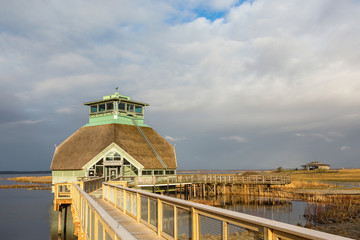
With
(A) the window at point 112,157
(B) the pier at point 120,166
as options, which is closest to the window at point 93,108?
(B) the pier at point 120,166

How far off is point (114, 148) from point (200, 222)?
4001 cm

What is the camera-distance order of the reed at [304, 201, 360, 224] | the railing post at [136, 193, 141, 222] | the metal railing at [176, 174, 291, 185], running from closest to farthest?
the railing post at [136, 193, 141, 222], the reed at [304, 201, 360, 224], the metal railing at [176, 174, 291, 185]

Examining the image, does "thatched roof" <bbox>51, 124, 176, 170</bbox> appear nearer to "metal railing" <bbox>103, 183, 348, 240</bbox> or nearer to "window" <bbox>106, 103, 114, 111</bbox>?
"window" <bbox>106, 103, 114, 111</bbox>

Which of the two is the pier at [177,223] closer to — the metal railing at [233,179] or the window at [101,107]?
the metal railing at [233,179]

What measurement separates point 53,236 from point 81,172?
44.6ft

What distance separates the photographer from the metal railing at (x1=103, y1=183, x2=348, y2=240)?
4393 millimetres

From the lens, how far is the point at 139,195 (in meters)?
11.5

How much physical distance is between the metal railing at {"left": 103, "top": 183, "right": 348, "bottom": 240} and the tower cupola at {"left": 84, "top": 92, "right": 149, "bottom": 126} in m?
41.1

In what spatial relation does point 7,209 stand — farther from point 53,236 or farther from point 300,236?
point 300,236

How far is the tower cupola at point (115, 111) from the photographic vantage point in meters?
52.8

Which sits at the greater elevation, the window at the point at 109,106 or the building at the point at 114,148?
the window at the point at 109,106

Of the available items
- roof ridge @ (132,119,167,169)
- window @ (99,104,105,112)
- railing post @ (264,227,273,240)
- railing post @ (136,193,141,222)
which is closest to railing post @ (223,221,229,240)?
railing post @ (264,227,273,240)

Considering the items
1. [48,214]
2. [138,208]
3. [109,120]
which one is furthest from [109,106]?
[138,208]

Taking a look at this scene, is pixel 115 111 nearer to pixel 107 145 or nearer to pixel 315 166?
pixel 107 145
